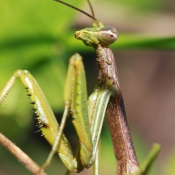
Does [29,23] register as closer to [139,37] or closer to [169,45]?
[139,37]

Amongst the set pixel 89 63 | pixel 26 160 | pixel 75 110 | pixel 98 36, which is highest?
pixel 98 36

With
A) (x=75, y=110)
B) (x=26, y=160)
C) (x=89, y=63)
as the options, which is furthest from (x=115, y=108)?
(x=89, y=63)

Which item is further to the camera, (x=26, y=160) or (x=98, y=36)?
(x=98, y=36)

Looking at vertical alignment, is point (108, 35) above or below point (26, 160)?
above

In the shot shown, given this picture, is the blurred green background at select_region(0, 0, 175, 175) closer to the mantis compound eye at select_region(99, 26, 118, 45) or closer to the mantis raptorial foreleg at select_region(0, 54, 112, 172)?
the mantis compound eye at select_region(99, 26, 118, 45)

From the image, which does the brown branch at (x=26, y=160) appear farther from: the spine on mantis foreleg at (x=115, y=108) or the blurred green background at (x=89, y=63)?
the blurred green background at (x=89, y=63)

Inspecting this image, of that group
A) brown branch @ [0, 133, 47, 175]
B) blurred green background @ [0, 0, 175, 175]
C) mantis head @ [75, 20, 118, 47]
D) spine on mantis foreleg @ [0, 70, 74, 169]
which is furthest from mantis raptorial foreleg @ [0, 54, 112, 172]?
blurred green background @ [0, 0, 175, 175]

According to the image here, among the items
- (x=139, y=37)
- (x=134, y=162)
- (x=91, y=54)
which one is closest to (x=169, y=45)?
(x=139, y=37)

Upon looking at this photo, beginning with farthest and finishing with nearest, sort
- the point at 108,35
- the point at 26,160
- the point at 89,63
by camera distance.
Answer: the point at 89,63 < the point at 108,35 < the point at 26,160

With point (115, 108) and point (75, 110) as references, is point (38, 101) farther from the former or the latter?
point (115, 108)
